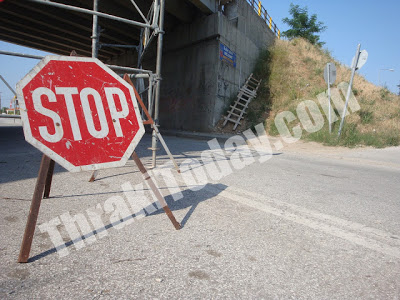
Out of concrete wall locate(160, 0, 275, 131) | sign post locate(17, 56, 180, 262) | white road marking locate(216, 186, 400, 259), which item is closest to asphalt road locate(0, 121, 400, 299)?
white road marking locate(216, 186, 400, 259)

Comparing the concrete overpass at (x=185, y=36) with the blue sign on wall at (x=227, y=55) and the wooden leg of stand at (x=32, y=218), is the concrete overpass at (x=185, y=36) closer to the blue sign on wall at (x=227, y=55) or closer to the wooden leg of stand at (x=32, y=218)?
the blue sign on wall at (x=227, y=55)

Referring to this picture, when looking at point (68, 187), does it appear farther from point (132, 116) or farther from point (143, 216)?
point (132, 116)

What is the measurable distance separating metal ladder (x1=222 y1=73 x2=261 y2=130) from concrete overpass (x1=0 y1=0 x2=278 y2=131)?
44 centimetres

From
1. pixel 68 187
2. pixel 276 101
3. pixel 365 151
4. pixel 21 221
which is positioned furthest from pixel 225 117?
pixel 21 221

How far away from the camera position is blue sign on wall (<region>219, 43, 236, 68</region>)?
11812mm

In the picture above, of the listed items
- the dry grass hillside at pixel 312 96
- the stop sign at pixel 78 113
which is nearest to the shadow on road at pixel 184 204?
the stop sign at pixel 78 113

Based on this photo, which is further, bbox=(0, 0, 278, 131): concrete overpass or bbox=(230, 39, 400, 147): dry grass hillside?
bbox=(0, 0, 278, 131): concrete overpass

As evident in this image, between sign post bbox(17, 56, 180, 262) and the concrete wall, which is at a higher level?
the concrete wall

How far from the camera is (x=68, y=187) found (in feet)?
9.24

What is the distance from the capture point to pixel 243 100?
13391mm

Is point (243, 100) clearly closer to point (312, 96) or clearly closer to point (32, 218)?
point (312, 96)

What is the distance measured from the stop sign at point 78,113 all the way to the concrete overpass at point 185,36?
10173 millimetres

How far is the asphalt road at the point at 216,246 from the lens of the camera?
1202 mm

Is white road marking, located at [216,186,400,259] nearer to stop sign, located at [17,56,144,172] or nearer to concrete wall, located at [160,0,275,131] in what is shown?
stop sign, located at [17,56,144,172]
